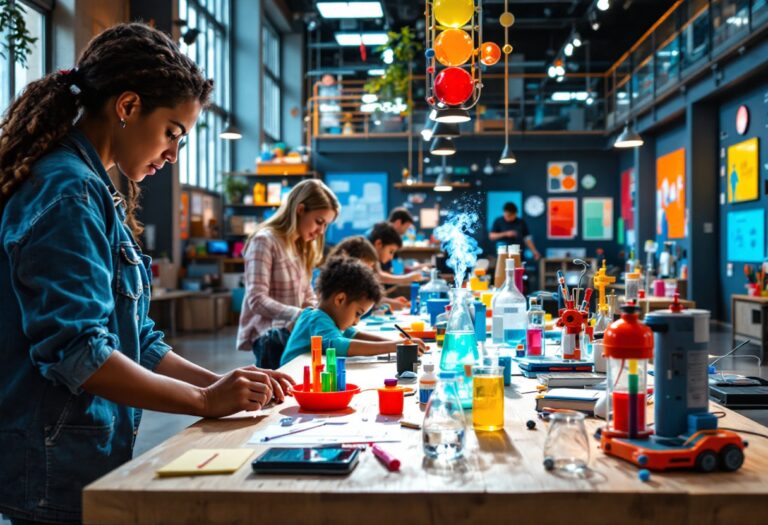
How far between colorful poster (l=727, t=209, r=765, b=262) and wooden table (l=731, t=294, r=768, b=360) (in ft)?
5.13

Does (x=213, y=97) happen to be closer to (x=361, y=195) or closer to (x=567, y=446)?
(x=361, y=195)

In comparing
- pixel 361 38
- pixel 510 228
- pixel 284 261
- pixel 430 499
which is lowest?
pixel 430 499

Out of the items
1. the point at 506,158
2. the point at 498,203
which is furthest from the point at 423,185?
the point at 506,158

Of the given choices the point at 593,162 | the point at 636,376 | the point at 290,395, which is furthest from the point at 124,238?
the point at 593,162

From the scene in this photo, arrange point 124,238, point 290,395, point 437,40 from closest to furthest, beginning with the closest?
point 124,238 → point 290,395 → point 437,40

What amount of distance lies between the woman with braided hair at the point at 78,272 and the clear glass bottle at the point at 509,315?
1.64 meters

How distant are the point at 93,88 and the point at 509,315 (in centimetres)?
197

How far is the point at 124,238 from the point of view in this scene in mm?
1374

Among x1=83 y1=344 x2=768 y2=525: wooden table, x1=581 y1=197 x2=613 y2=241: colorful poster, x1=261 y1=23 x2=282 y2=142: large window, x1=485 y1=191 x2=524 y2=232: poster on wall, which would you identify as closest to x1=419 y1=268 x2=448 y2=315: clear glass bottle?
x1=83 y1=344 x2=768 y2=525: wooden table

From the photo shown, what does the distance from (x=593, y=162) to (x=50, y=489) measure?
47.7ft

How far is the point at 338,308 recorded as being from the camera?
111 inches

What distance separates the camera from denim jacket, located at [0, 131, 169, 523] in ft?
3.78

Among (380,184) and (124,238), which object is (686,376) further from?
(380,184)

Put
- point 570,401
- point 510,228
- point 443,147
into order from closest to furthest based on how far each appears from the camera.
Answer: point 570,401 → point 443,147 → point 510,228
